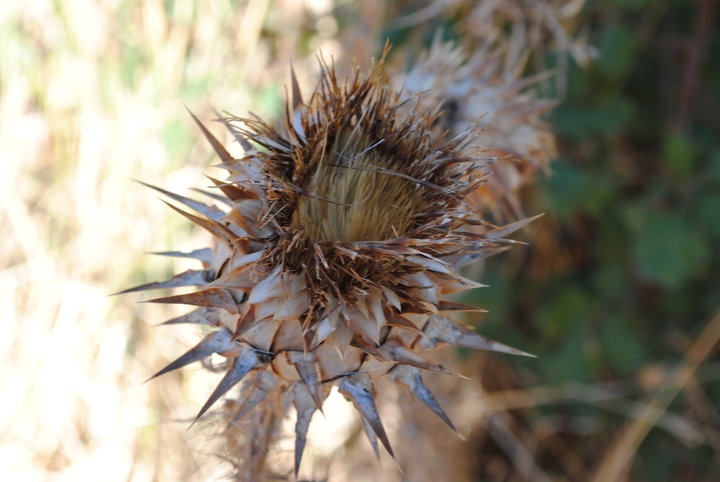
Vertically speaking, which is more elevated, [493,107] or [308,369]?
[493,107]

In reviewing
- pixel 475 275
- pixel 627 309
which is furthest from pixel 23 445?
pixel 627 309

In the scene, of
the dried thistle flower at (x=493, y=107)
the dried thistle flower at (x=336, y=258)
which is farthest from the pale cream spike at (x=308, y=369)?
the dried thistle flower at (x=493, y=107)

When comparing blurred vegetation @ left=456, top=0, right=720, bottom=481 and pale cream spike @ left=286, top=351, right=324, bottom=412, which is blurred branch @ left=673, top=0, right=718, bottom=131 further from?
pale cream spike @ left=286, top=351, right=324, bottom=412

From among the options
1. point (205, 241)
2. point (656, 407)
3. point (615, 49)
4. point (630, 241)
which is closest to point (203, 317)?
point (205, 241)

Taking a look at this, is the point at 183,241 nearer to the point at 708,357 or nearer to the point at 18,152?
the point at 18,152

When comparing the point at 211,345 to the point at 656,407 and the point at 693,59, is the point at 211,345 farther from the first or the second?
the point at 656,407

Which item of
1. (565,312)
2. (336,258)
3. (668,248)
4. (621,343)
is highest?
(336,258)
